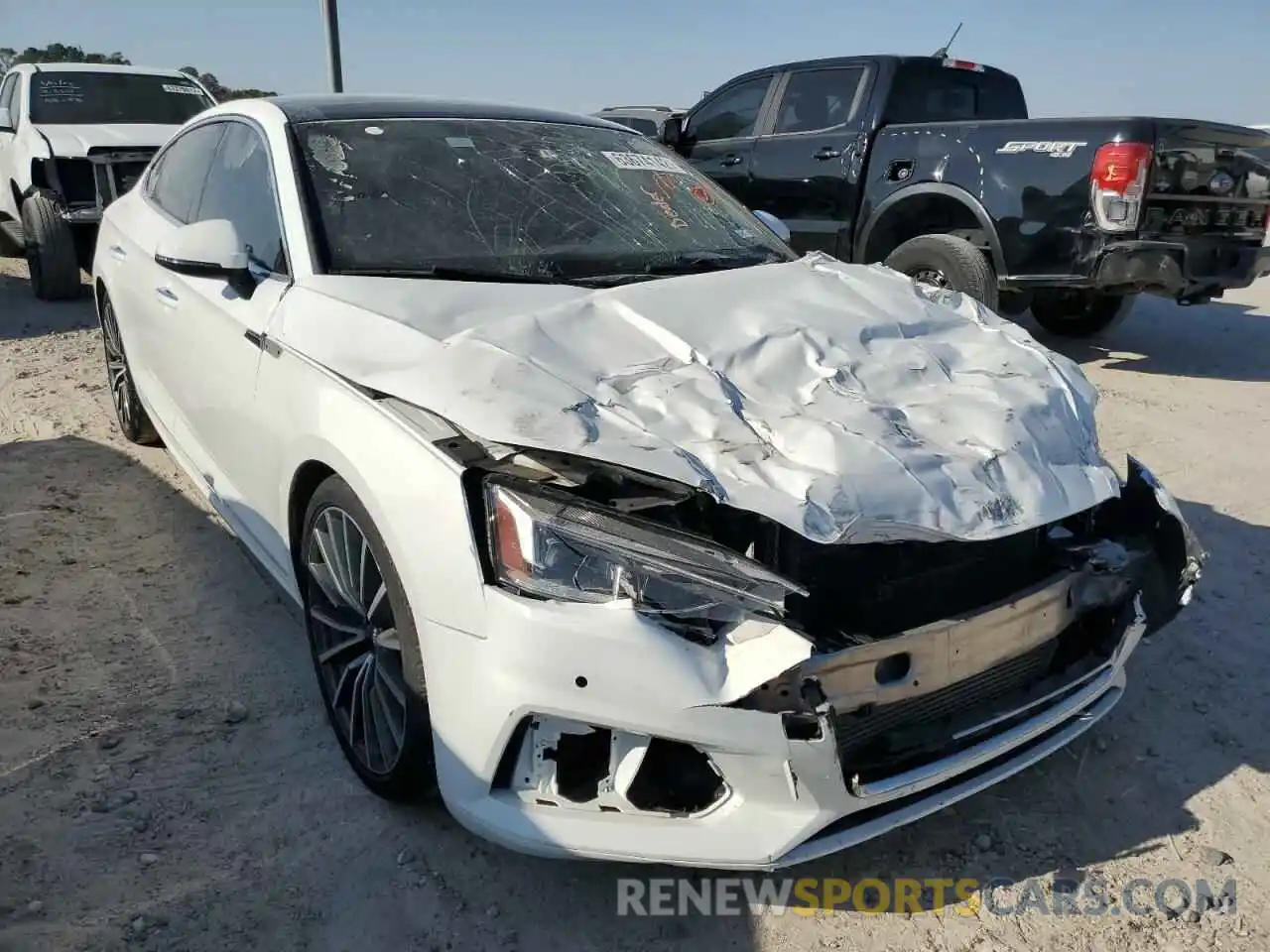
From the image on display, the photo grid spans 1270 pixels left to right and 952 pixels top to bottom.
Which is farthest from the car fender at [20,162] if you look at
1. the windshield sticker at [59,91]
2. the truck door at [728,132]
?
the truck door at [728,132]

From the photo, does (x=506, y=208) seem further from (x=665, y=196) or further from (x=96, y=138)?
(x=96, y=138)

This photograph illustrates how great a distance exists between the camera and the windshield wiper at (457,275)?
2.72 metres

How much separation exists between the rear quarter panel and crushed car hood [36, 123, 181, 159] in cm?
619

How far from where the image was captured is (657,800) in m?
1.97

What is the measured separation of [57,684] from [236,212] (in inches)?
62.1

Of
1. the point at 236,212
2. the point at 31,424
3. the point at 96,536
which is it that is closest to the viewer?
the point at 236,212

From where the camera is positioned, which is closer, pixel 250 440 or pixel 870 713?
pixel 870 713

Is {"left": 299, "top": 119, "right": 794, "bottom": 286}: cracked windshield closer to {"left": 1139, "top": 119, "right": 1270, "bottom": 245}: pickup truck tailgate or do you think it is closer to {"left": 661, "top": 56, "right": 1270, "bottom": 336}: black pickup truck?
{"left": 661, "top": 56, "right": 1270, "bottom": 336}: black pickup truck

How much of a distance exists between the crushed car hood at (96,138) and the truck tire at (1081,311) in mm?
7262

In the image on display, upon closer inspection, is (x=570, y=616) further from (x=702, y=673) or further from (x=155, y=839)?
(x=155, y=839)

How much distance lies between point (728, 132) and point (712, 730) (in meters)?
7.07

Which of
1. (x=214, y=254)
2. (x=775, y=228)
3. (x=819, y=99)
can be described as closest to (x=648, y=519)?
(x=214, y=254)

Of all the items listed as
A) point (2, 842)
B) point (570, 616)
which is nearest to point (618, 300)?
point (570, 616)

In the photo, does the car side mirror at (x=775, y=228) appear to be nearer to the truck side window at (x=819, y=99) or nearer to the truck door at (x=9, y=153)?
the truck side window at (x=819, y=99)
